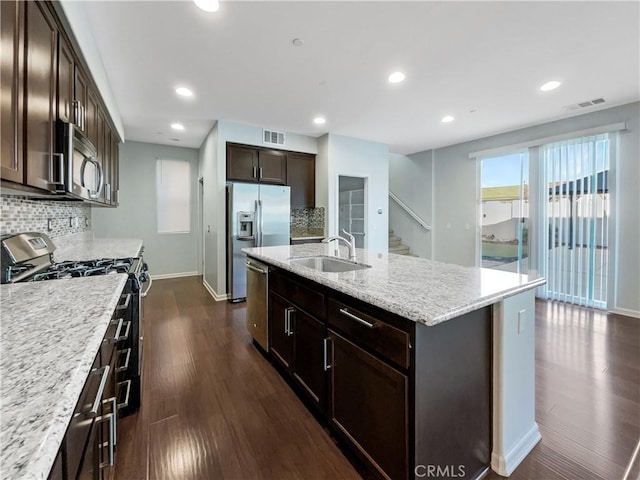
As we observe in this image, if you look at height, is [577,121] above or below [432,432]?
above

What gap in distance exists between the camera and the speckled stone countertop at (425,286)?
1.12 meters

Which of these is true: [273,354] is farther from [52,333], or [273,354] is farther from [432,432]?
[52,333]

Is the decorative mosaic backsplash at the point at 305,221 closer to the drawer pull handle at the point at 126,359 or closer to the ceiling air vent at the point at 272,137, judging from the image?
the ceiling air vent at the point at 272,137

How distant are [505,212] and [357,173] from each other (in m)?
2.79

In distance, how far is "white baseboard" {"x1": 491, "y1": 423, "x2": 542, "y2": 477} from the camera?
1.40 m

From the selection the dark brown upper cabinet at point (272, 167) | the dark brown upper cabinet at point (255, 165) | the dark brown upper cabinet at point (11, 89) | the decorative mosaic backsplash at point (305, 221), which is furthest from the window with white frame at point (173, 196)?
the dark brown upper cabinet at point (11, 89)

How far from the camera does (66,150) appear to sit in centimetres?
161

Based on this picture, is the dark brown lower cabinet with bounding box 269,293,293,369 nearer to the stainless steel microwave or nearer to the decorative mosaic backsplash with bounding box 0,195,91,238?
the stainless steel microwave

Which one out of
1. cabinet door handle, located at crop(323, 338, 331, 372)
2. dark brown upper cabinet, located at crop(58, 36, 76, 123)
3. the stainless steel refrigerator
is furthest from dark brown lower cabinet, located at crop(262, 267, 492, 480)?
the stainless steel refrigerator

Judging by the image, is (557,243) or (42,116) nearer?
(42,116)

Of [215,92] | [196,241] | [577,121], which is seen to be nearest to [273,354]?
[215,92]

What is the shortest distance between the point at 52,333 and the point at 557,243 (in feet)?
18.8

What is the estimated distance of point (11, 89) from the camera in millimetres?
1131

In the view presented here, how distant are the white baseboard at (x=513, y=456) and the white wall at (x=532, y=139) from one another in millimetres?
3631
